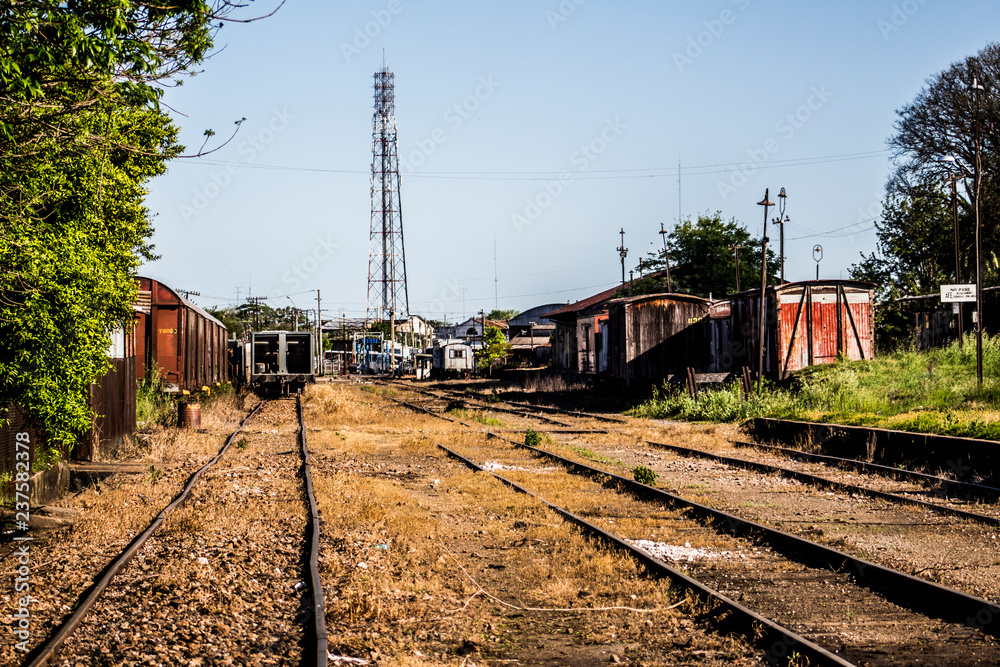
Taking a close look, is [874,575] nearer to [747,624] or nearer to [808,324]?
[747,624]

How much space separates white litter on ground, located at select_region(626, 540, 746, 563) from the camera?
24.1ft

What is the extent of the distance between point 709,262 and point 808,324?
30.3 meters

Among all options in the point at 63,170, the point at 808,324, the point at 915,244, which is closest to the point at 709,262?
the point at 915,244

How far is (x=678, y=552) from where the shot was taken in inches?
297

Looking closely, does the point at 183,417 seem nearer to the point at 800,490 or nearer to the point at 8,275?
the point at 8,275

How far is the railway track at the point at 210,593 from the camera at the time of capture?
16.8ft

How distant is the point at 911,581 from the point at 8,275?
27.9 feet

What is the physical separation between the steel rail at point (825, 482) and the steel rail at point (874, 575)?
97.1 inches

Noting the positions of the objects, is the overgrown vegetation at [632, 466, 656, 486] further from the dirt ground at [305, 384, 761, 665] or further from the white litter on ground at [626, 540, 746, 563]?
the white litter on ground at [626, 540, 746, 563]

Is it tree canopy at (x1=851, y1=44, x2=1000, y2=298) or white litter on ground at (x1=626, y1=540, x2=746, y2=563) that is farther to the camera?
tree canopy at (x1=851, y1=44, x2=1000, y2=298)

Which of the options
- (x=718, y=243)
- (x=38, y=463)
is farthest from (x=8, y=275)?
(x=718, y=243)

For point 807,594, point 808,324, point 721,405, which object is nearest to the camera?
point 807,594

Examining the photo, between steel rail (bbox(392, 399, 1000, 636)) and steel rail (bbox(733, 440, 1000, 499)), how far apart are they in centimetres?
380

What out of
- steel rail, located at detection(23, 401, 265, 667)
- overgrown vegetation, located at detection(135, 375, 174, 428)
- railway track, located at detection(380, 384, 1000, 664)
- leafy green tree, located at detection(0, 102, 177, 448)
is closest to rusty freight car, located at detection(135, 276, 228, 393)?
overgrown vegetation, located at detection(135, 375, 174, 428)
